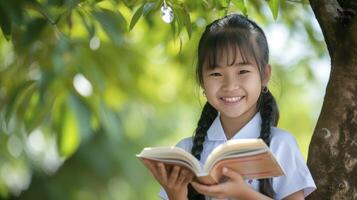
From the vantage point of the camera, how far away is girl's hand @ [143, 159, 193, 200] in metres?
2.05

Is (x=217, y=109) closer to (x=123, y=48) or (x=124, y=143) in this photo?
(x=123, y=48)

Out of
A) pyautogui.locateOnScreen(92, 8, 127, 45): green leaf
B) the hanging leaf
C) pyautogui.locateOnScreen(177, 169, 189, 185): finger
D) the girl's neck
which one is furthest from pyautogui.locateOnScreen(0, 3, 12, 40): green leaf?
pyautogui.locateOnScreen(177, 169, 189, 185): finger

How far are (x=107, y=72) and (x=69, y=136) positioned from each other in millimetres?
971

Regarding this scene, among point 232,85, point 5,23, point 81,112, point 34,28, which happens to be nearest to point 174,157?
point 232,85

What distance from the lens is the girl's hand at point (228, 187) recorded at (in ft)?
6.61

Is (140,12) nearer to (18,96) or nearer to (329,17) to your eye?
(329,17)

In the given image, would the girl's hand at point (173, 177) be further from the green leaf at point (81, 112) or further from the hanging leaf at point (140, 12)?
the green leaf at point (81, 112)

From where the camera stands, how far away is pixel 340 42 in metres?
2.36

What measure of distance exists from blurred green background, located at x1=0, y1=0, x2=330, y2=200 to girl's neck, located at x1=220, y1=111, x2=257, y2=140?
202mm

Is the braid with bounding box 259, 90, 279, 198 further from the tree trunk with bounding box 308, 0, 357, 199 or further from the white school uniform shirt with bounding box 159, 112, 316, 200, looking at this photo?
the tree trunk with bounding box 308, 0, 357, 199

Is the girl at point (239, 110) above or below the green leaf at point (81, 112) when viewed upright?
above

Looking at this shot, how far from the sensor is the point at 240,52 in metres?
2.27

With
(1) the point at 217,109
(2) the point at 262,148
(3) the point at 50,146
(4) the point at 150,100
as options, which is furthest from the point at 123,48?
(2) the point at 262,148

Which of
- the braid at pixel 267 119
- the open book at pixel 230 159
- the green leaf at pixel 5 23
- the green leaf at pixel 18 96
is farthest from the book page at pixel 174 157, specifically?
the green leaf at pixel 18 96
